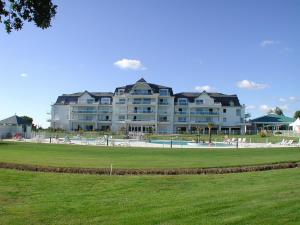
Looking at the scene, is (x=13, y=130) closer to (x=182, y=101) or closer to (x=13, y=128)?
(x=13, y=128)

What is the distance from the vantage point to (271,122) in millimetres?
95000

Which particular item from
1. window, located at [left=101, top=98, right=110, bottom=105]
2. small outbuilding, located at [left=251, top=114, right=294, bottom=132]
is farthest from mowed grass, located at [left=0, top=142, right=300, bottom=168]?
small outbuilding, located at [left=251, top=114, right=294, bottom=132]

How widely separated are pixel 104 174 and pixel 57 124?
85.8 metres

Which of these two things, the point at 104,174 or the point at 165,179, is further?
the point at 104,174

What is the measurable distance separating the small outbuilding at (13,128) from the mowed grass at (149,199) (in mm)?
46367

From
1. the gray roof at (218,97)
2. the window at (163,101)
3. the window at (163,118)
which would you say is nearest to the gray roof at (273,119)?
the gray roof at (218,97)

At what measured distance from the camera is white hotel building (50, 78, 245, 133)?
90.6 m

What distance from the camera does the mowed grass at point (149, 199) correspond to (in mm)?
8773

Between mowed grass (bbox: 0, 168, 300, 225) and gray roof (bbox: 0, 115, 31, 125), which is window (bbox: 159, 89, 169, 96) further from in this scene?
mowed grass (bbox: 0, 168, 300, 225)

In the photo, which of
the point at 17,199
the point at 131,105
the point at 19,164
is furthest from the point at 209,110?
the point at 17,199

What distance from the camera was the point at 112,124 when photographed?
93.8m

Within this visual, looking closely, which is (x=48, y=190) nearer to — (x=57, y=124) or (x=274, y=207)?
(x=274, y=207)

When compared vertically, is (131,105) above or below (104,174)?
above

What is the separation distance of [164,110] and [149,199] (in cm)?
8102
